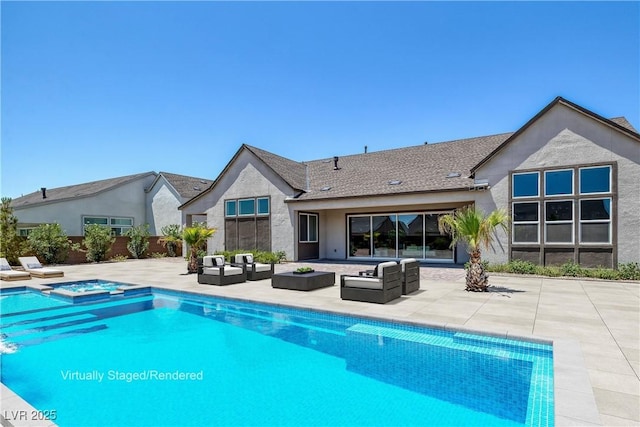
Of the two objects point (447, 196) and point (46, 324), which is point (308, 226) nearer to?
point (447, 196)

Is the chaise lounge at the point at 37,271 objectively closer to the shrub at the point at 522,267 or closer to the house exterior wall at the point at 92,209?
the house exterior wall at the point at 92,209

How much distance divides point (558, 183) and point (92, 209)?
32.2 meters

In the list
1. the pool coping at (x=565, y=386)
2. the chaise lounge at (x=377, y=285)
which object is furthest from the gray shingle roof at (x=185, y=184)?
the pool coping at (x=565, y=386)

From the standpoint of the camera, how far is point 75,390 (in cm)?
499

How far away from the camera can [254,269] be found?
1311cm

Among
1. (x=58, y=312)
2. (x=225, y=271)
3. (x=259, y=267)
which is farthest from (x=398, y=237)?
(x=58, y=312)

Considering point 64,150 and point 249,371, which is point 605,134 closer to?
point 249,371

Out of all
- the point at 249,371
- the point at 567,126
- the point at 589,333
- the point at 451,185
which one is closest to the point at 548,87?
the point at 567,126

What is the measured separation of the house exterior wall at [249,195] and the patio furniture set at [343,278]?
6376 mm

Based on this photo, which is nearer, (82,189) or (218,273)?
(218,273)

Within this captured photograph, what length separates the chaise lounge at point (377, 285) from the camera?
859 centimetres

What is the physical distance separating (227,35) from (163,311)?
11229 millimetres

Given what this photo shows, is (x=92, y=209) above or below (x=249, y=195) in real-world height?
below

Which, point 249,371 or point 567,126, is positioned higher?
point 567,126
